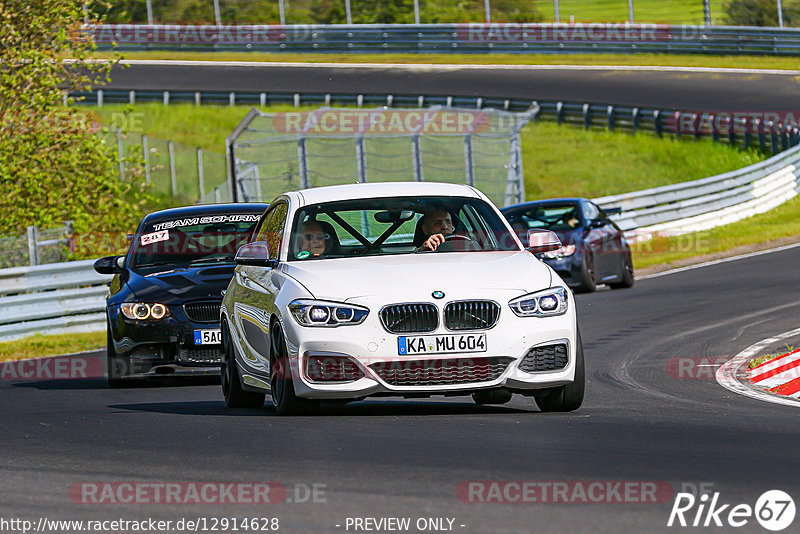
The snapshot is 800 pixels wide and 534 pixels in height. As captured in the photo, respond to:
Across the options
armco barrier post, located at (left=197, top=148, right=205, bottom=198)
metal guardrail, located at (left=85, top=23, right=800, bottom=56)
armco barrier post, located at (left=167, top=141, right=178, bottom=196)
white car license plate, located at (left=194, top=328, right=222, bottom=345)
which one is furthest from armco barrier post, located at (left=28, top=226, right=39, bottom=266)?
metal guardrail, located at (left=85, top=23, right=800, bottom=56)

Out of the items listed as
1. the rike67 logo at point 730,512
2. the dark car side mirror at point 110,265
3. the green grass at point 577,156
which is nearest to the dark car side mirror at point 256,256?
the dark car side mirror at point 110,265

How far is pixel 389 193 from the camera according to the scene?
33.5ft

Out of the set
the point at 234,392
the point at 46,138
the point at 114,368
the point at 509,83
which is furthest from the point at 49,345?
the point at 509,83

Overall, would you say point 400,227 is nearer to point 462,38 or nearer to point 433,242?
point 433,242

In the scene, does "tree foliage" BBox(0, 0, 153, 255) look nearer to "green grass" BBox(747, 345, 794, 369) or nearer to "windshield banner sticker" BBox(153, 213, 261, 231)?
"windshield banner sticker" BBox(153, 213, 261, 231)

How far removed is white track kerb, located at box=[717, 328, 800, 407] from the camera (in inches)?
410

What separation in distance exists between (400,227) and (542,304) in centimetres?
160

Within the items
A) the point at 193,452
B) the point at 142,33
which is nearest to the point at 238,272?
the point at 193,452

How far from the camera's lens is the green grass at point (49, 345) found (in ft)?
59.4

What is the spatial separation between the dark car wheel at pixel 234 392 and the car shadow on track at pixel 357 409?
0.27 feet

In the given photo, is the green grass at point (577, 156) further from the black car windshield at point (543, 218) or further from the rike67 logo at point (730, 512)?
the rike67 logo at point (730, 512)

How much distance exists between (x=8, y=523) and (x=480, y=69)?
157ft

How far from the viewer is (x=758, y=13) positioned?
56.0 meters

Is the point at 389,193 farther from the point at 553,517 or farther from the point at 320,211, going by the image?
the point at 553,517
